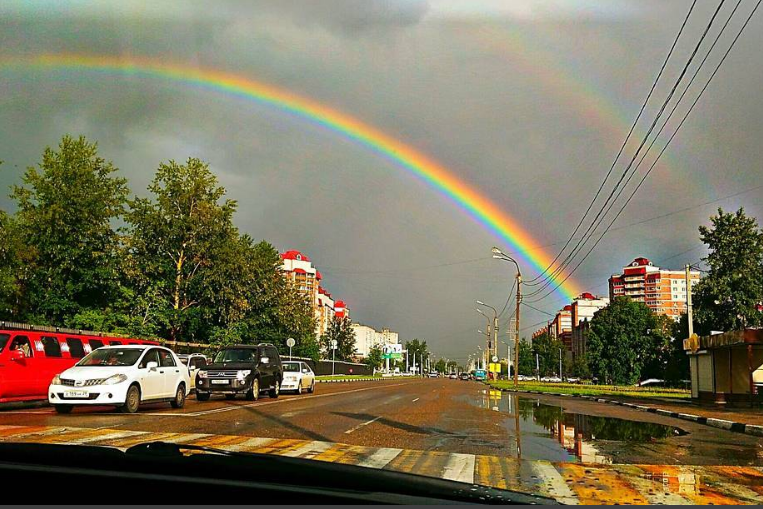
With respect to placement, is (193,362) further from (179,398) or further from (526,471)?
(526,471)

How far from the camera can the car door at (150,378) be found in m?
16.8

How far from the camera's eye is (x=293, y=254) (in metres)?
167

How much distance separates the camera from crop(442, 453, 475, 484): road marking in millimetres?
8102

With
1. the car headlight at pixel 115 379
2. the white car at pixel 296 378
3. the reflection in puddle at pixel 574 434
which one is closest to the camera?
the reflection in puddle at pixel 574 434

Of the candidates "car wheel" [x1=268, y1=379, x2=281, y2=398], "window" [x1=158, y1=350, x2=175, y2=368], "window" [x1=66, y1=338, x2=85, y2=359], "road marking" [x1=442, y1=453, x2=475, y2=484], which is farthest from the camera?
"car wheel" [x1=268, y1=379, x2=281, y2=398]

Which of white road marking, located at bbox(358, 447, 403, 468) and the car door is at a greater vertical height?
the car door

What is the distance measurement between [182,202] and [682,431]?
46.1m

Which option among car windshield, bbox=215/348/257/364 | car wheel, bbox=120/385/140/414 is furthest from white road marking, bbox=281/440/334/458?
car windshield, bbox=215/348/257/364

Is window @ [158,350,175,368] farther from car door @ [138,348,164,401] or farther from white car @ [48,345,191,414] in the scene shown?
car door @ [138,348,164,401]

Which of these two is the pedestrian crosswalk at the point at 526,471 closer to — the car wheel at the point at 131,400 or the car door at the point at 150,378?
the car wheel at the point at 131,400

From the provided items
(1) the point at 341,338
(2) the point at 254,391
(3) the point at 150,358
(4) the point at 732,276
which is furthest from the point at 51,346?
(1) the point at 341,338

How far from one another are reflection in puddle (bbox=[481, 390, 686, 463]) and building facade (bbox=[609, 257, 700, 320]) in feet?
519

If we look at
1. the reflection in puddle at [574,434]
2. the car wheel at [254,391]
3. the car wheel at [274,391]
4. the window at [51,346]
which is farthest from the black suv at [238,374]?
the reflection in puddle at [574,434]

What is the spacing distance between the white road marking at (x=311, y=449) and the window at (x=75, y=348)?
12997mm
